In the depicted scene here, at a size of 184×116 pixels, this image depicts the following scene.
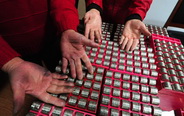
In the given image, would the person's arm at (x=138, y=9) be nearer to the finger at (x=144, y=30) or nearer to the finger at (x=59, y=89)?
the finger at (x=144, y=30)

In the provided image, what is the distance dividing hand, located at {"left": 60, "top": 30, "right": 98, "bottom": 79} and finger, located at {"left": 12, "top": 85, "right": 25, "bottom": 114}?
173 mm

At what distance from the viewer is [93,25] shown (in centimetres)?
76

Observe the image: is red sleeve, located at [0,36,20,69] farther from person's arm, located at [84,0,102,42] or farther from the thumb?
person's arm, located at [84,0,102,42]

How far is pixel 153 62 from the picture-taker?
585 millimetres

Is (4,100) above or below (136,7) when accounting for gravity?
below

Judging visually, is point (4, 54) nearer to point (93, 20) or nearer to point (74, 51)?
point (74, 51)

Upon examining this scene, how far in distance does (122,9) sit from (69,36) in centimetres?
48

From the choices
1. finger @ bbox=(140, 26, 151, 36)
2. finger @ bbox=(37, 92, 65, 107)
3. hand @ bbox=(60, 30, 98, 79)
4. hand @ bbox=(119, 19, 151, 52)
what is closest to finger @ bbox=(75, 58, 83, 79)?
hand @ bbox=(60, 30, 98, 79)

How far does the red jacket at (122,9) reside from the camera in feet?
2.60

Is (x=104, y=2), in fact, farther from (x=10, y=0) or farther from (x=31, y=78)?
(x=31, y=78)

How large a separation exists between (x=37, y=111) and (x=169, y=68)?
55 cm

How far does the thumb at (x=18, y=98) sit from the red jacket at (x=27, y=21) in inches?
5.6

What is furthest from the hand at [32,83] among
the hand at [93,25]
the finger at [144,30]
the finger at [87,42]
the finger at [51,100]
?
the finger at [144,30]

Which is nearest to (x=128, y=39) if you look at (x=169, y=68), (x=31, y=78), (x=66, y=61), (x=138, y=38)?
(x=138, y=38)
